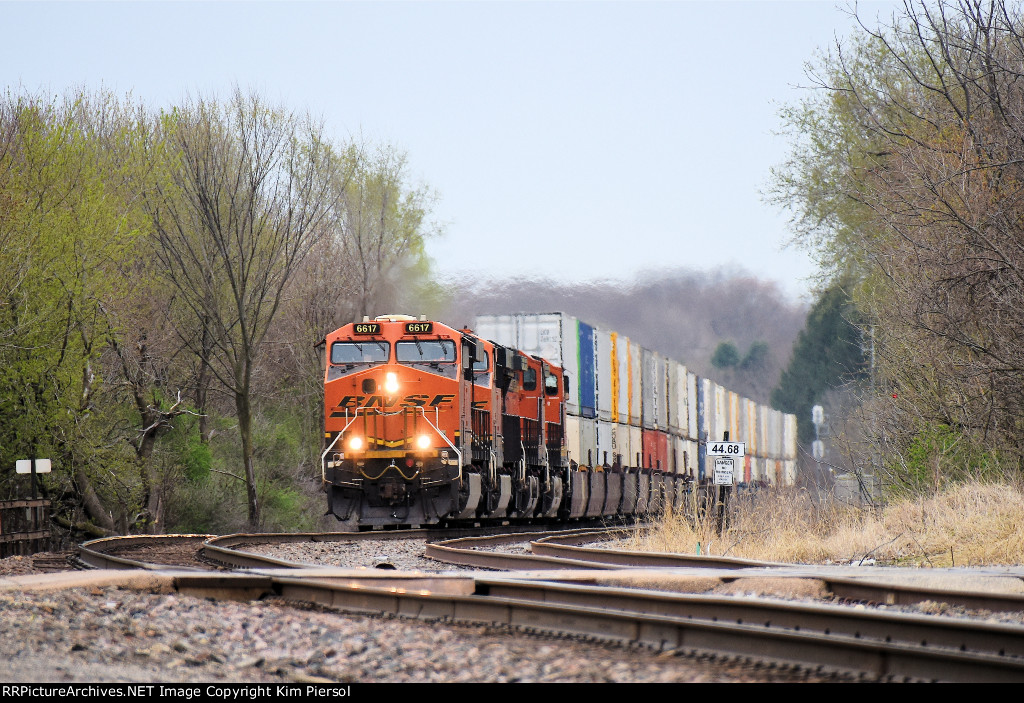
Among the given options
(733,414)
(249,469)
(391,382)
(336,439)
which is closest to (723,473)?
(391,382)

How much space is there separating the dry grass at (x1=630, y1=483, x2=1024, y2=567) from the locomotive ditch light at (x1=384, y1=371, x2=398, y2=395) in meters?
5.27

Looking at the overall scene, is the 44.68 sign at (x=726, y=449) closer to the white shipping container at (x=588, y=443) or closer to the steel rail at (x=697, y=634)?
the steel rail at (x=697, y=634)

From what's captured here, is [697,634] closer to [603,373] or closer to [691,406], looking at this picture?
[603,373]

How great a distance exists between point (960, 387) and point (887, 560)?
6904mm

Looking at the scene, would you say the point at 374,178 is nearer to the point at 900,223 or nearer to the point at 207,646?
the point at 900,223

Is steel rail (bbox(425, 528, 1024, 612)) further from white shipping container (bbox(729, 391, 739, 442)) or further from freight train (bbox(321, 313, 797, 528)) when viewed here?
white shipping container (bbox(729, 391, 739, 442))

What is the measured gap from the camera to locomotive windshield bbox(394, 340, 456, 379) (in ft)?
62.6

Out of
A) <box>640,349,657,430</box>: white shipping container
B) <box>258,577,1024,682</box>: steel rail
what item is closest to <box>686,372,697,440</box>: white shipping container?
<box>640,349,657,430</box>: white shipping container

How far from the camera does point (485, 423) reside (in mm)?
20297

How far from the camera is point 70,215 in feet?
73.8

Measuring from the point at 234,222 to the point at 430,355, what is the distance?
1050cm

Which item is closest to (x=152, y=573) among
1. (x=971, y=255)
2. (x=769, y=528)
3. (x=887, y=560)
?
(x=887, y=560)

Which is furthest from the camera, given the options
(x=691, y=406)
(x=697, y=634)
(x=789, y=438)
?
(x=789, y=438)

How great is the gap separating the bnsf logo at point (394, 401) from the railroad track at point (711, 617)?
889cm
